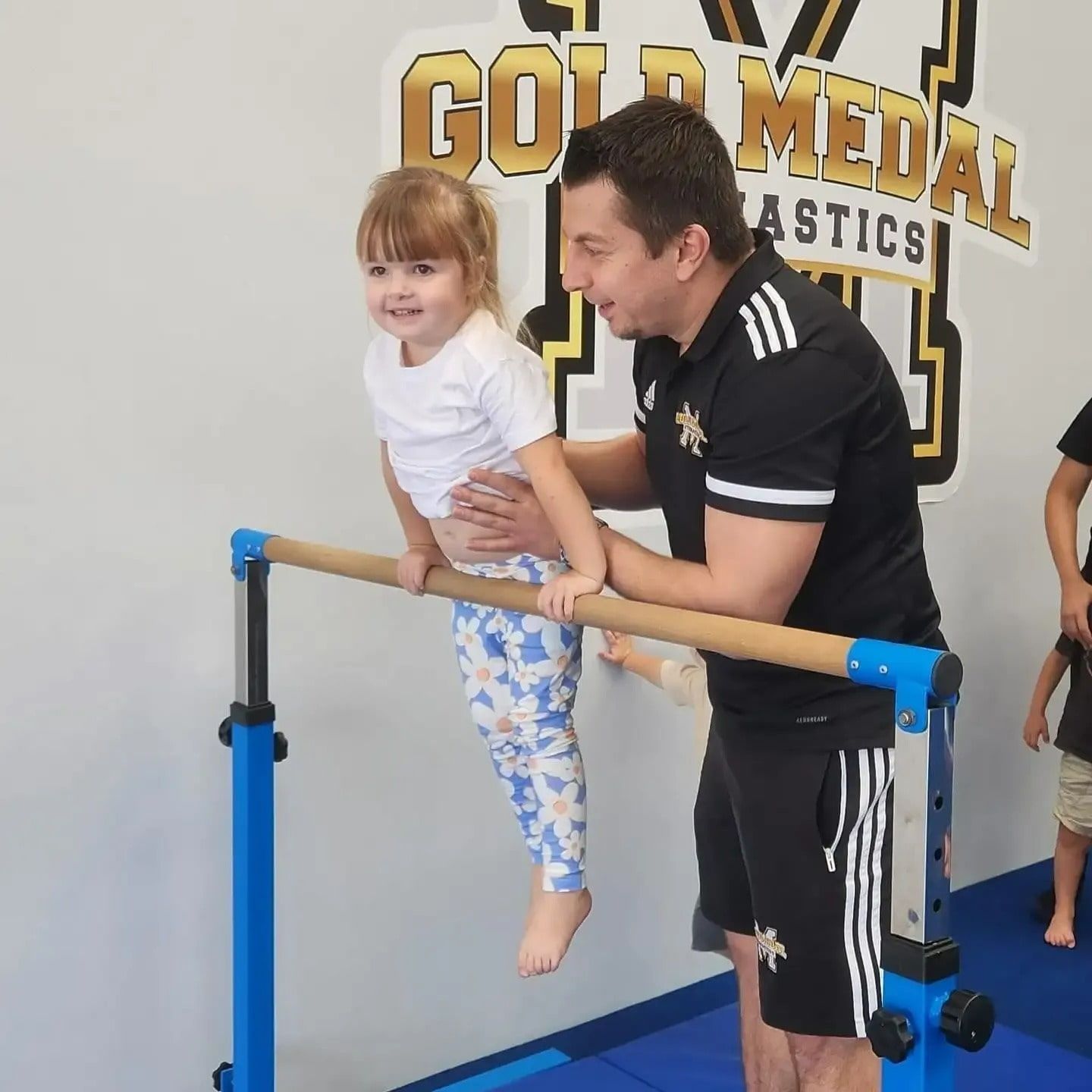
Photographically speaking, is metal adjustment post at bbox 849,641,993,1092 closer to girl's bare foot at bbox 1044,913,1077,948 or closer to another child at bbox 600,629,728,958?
another child at bbox 600,629,728,958

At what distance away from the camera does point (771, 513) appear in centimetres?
139

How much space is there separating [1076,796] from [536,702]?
2002 mm

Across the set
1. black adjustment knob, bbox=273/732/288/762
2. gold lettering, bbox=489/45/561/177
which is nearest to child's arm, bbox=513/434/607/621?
black adjustment knob, bbox=273/732/288/762

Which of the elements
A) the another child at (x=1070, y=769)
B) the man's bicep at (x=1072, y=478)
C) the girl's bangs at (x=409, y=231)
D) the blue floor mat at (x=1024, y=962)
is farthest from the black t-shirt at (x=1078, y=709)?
the girl's bangs at (x=409, y=231)

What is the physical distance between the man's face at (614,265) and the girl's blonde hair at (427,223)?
0.14 metres

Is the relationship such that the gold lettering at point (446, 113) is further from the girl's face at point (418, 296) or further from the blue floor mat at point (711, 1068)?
the blue floor mat at point (711, 1068)

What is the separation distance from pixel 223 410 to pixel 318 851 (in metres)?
0.84

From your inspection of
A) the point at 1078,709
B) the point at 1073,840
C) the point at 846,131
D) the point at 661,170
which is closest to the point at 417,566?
the point at 661,170

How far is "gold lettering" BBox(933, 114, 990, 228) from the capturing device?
3.26 metres

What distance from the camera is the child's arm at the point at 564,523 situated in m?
1.50

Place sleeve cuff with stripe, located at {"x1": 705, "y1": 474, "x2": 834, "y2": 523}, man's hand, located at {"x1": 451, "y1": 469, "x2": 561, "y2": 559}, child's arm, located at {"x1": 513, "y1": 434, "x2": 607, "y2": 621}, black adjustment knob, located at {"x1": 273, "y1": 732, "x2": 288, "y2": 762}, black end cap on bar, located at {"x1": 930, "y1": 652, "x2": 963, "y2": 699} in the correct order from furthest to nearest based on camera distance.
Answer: black adjustment knob, located at {"x1": 273, "y1": 732, "x2": 288, "y2": 762}, man's hand, located at {"x1": 451, "y1": 469, "x2": 561, "y2": 559}, child's arm, located at {"x1": 513, "y1": 434, "x2": 607, "y2": 621}, sleeve cuff with stripe, located at {"x1": 705, "y1": 474, "x2": 834, "y2": 523}, black end cap on bar, located at {"x1": 930, "y1": 652, "x2": 963, "y2": 699}

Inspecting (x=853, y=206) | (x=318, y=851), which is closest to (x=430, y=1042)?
(x=318, y=851)

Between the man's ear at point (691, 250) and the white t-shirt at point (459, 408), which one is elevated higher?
the man's ear at point (691, 250)

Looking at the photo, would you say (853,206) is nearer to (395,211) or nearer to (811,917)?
(395,211)
